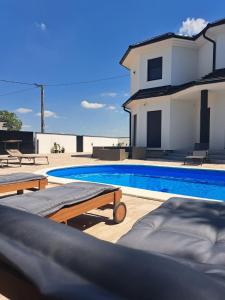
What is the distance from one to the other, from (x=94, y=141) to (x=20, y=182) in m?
24.7

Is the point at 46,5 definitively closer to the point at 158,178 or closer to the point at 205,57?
the point at 205,57

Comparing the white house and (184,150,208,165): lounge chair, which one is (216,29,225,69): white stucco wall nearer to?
the white house

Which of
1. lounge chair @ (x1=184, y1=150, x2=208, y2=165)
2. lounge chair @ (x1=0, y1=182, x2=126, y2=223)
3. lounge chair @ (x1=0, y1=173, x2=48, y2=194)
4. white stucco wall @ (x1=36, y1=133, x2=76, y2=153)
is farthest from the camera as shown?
white stucco wall @ (x1=36, y1=133, x2=76, y2=153)

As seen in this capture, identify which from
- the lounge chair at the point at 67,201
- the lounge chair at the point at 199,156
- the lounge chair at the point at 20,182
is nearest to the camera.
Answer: the lounge chair at the point at 67,201

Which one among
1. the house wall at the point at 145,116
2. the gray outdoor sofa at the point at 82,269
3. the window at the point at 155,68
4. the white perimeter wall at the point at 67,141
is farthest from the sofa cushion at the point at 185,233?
the white perimeter wall at the point at 67,141

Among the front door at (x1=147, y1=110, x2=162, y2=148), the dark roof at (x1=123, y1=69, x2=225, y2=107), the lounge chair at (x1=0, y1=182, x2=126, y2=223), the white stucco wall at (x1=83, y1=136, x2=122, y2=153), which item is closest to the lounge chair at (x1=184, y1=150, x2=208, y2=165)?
the dark roof at (x1=123, y1=69, x2=225, y2=107)

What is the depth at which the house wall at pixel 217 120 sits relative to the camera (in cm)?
1502

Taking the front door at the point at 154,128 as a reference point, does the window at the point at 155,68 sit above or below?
above

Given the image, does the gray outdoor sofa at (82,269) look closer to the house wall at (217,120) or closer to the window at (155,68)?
the house wall at (217,120)

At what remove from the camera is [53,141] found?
83.0 feet

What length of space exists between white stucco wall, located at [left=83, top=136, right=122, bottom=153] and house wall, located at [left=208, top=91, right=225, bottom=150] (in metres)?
15.7

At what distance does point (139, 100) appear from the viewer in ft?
58.3

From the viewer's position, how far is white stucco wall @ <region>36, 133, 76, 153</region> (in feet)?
79.2

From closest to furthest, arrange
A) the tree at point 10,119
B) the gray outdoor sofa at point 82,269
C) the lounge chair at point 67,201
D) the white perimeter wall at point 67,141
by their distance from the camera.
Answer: the gray outdoor sofa at point 82,269 → the lounge chair at point 67,201 → the white perimeter wall at point 67,141 → the tree at point 10,119
